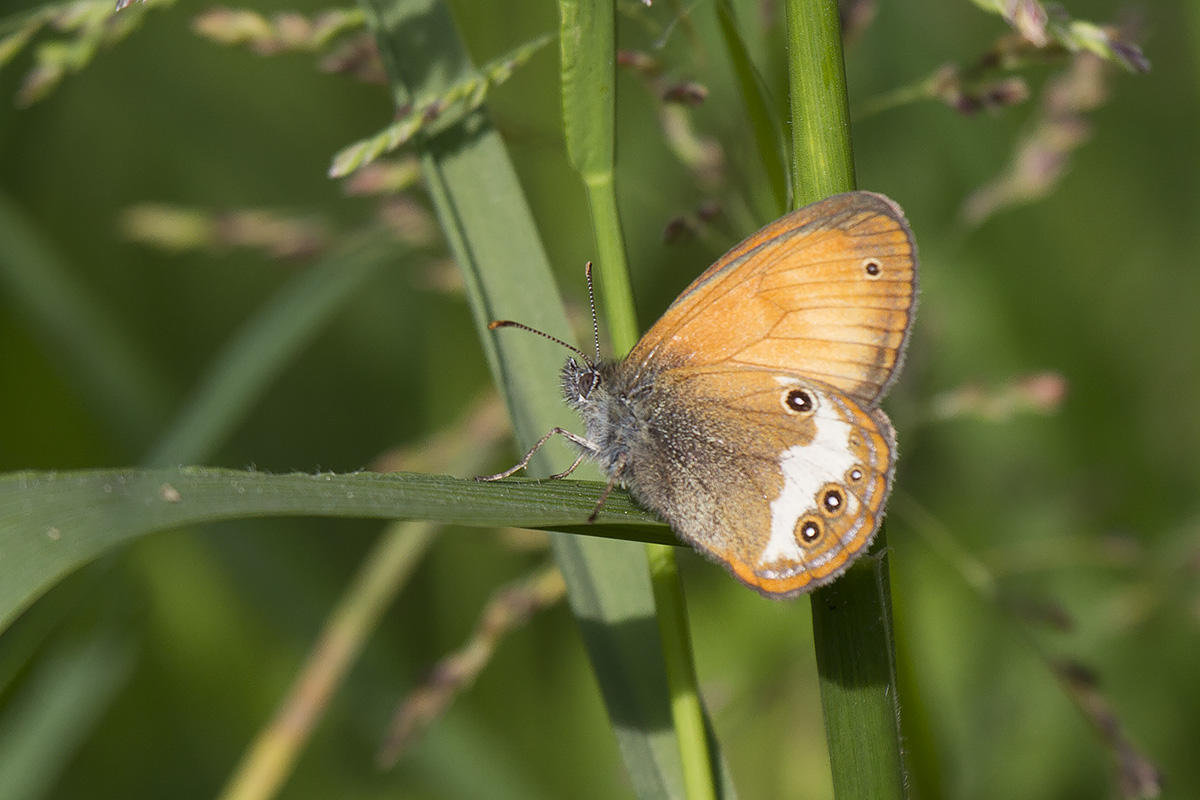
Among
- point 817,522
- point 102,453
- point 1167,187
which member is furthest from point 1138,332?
point 102,453

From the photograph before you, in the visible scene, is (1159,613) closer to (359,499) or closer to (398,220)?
(398,220)

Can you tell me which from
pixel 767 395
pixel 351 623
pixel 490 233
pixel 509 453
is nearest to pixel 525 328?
pixel 490 233

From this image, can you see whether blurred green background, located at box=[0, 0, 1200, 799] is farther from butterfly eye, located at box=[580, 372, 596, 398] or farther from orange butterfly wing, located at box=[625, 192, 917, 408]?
butterfly eye, located at box=[580, 372, 596, 398]

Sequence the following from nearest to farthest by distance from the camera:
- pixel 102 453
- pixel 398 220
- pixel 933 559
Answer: pixel 398 220, pixel 933 559, pixel 102 453

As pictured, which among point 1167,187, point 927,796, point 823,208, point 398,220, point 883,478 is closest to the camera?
point 823,208

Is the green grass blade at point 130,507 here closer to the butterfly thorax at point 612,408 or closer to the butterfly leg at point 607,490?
the butterfly leg at point 607,490

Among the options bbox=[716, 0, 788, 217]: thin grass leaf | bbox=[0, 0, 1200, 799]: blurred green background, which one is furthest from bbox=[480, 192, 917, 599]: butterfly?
bbox=[0, 0, 1200, 799]: blurred green background
